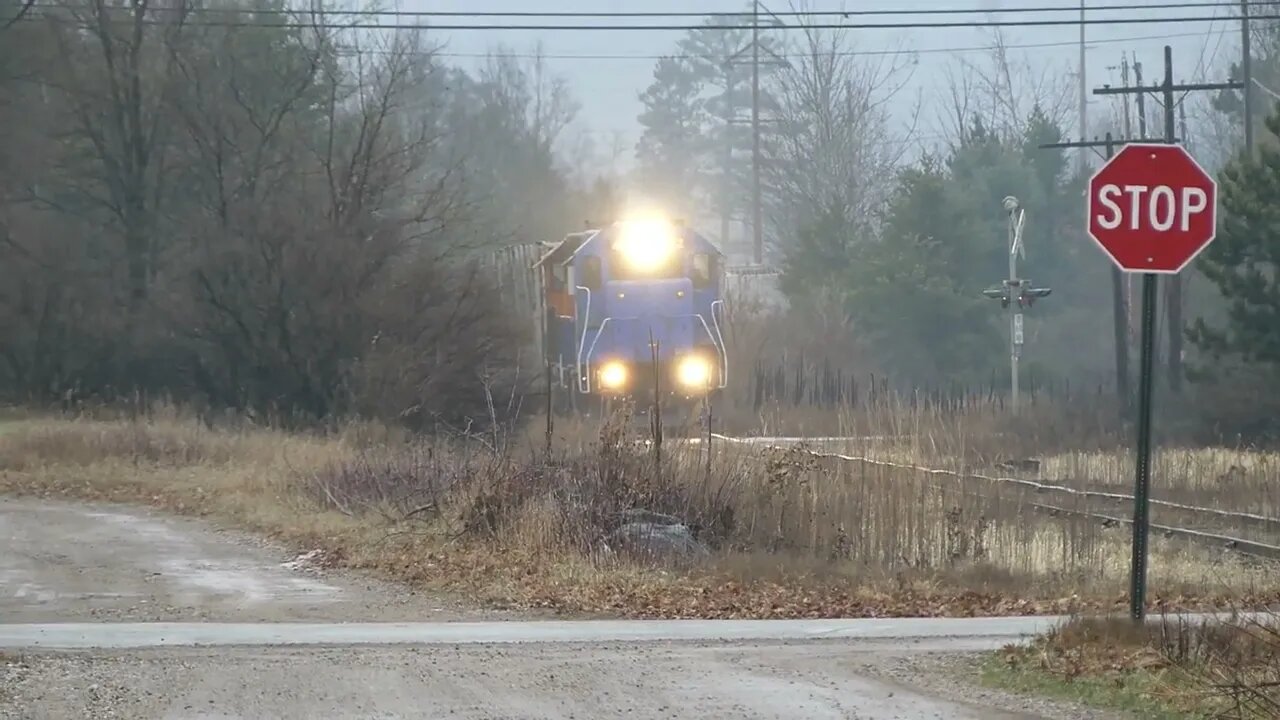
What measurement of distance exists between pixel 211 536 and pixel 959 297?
137 feet

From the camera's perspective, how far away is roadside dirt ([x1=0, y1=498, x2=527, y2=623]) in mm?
13289

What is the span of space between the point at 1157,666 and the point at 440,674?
14.0 feet

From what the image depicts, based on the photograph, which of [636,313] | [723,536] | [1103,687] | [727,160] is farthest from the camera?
[727,160]

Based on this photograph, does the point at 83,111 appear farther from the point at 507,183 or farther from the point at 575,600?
the point at 575,600

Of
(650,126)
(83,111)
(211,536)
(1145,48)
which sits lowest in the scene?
(211,536)

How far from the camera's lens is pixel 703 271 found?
A: 28625 millimetres

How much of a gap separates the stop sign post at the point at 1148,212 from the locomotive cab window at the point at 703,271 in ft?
59.0

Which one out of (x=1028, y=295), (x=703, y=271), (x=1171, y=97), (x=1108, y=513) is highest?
(x=1171, y=97)

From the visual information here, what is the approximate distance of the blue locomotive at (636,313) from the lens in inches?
1070

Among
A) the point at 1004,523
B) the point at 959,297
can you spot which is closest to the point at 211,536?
the point at 1004,523

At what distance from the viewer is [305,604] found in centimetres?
1375

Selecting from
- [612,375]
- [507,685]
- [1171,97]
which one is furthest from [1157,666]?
[1171,97]

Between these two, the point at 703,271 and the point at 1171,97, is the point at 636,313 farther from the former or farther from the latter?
the point at 1171,97

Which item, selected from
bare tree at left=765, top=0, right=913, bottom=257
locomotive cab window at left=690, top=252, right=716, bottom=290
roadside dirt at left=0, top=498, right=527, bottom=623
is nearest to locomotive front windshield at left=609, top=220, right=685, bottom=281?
locomotive cab window at left=690, top=252, right=716, bottom=290
